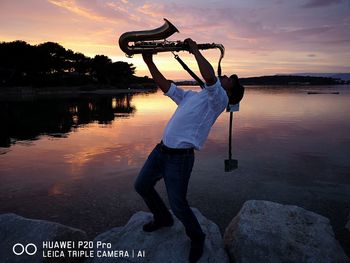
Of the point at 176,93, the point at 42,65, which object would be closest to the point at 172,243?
the point at 176,93

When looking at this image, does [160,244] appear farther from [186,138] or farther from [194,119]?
[194,119]

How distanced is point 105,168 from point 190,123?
8452 millimetres

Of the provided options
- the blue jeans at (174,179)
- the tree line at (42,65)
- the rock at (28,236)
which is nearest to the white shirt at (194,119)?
the blue jeans at (174,179)

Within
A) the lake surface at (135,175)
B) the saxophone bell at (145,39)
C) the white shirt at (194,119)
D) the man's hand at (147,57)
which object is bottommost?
the lake surface at (135,175)

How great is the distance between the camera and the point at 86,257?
4.95 metres

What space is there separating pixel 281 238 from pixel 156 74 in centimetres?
346

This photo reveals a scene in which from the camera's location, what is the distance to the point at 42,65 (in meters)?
81.6

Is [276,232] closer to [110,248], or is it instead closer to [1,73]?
[110,248]

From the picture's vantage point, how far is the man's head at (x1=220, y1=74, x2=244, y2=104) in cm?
415

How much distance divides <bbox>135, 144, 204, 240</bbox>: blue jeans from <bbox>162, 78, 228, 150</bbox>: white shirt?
22 cm

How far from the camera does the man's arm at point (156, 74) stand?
15.4 feet

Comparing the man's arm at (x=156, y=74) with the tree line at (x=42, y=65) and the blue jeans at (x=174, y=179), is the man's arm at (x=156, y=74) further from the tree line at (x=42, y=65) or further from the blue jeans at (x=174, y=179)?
the tree line at (x=42, y=65)

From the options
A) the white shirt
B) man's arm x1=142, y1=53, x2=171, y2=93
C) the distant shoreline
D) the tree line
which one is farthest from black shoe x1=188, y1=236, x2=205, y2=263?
the tree line

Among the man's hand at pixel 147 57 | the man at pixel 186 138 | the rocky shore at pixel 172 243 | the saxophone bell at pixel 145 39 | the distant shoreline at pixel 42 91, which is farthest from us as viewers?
the distant shoreline at pixel 42 91
